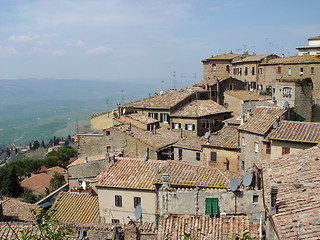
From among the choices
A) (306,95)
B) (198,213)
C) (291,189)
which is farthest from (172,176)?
(306,95)

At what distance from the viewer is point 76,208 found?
23.0m

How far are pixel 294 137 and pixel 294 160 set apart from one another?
6453 millimetres

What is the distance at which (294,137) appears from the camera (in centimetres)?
1914

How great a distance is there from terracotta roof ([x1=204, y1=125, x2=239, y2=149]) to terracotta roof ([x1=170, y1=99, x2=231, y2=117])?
8.11 meters

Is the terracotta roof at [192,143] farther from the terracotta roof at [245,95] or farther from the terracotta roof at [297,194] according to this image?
the terracotta roof at [297,194]

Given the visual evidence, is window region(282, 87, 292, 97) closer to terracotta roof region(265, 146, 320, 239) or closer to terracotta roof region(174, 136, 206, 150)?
terracotta roof region(174, 136, 206, 150)

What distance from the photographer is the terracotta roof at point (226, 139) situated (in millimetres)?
25150

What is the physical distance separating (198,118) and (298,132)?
55.4ft

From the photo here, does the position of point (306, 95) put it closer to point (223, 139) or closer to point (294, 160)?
point (223, 139)

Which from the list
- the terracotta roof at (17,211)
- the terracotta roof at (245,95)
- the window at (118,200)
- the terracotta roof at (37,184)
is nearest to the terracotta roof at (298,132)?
the window at (118,200)

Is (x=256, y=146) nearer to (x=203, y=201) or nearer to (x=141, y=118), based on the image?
(x=203, y=201)

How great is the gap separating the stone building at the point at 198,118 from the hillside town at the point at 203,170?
0.38ft

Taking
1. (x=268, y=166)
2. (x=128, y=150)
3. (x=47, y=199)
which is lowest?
(x=47, y=199)

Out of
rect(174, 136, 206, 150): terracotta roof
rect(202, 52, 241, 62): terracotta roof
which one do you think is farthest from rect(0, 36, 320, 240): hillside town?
rect(202, 52, 241, 62): terracotta roof
